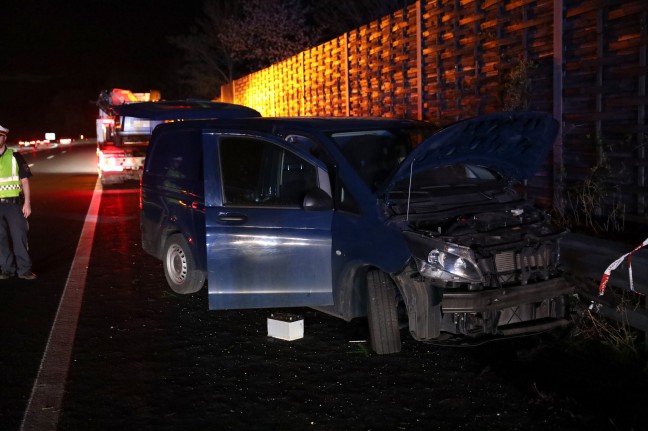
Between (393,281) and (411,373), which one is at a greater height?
(393,281)

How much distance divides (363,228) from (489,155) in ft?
4.02

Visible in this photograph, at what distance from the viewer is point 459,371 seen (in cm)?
577

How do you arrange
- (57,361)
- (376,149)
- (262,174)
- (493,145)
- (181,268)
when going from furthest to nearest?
(181,268)
(262,174)
(376,149)
(493,145)
(57,361)

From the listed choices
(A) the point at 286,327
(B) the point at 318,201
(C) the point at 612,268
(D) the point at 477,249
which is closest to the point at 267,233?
(B) the point at 318,201

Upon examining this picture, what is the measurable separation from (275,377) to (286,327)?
0.93m

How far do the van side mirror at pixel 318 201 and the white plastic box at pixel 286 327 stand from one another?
100cm

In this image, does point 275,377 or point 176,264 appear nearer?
point 275,377

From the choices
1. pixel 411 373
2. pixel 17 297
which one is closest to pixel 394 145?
pixel 411 373

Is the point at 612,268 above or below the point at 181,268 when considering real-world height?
above

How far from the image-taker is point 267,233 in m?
6.62

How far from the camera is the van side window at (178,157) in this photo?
25.6 feet

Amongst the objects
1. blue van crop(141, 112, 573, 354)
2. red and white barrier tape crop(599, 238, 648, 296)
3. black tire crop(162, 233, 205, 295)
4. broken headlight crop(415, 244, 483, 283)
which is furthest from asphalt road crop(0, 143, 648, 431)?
broken headlight crop(415, 244, 483, 283)

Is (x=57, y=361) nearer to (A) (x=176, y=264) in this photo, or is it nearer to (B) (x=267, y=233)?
(B) (x=267, y=233)

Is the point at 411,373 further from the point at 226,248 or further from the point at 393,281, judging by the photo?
the point at 226,248
